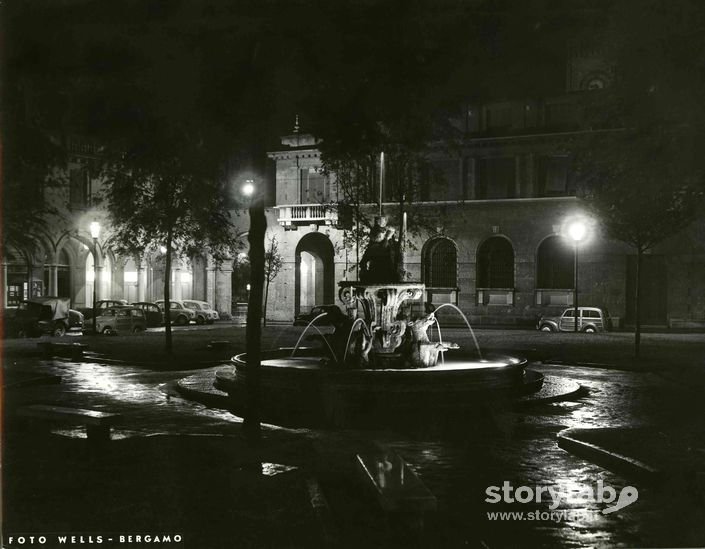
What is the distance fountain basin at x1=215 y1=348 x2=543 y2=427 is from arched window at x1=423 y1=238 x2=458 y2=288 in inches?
1217

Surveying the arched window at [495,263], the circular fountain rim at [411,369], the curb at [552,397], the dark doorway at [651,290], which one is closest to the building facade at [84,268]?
the arched window at [495,263]

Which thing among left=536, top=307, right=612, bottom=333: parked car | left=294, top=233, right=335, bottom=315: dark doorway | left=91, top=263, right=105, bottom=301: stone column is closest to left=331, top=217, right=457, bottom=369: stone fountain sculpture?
left=536, top=307, right=612, bottom=333: parked car

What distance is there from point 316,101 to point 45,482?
16.2 feet

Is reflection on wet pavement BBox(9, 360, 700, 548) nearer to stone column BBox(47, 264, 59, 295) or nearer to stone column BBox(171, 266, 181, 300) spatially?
stone column BBox(47, 264, 59, 295)

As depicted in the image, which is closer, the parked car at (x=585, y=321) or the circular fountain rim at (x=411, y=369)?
the circular fountain rim at (x=411, y=369)

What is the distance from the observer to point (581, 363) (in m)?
19.2

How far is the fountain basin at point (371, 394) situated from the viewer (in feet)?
37.3

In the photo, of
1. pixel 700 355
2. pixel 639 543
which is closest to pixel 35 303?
pixel 700 355

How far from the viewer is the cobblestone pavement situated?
19.5 ft

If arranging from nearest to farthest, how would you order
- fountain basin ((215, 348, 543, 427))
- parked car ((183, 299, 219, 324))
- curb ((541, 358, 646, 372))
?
fountain basin ((215, 348, 543, 427)), curb ((541, 358, 646, 372)), parked car ((183, 299, 219, 324))

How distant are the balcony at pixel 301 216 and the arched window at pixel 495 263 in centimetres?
925

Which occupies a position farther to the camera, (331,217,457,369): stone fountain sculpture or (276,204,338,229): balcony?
(276,204,338,229): balcony

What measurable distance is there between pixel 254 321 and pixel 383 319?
649cm

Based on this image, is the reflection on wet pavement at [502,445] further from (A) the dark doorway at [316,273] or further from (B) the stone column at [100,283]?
(A) the dark doorway at [316,273]
